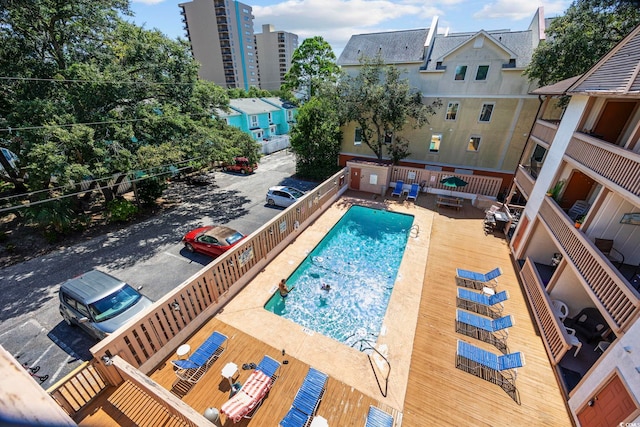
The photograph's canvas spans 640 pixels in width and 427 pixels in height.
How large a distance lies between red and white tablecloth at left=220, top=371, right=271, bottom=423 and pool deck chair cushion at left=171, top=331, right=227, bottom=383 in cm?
151

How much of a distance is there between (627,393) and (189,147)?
847 inches

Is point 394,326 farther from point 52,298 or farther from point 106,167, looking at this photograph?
point 106,167

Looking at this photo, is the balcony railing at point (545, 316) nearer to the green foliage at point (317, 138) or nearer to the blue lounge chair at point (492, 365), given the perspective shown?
the blue lounge chair at point (492, 365)

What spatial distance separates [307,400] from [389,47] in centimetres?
2581

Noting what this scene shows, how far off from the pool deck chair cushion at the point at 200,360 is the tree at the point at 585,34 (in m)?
22.2

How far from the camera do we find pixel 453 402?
7.61 m

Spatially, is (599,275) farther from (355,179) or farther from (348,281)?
(355,179)

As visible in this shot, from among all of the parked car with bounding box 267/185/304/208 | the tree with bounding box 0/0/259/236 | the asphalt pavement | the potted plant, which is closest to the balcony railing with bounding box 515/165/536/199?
the potted plant

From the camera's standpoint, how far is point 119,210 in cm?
1809

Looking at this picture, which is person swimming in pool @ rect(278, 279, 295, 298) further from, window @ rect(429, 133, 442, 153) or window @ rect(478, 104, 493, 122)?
window @ rect(478, 104, 493, 122)

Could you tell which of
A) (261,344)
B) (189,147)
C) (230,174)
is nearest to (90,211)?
(189,147)

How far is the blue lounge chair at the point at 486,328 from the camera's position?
920 centimetres

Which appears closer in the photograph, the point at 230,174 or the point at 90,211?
the point at 90,211

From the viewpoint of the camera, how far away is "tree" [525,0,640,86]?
1377cm
